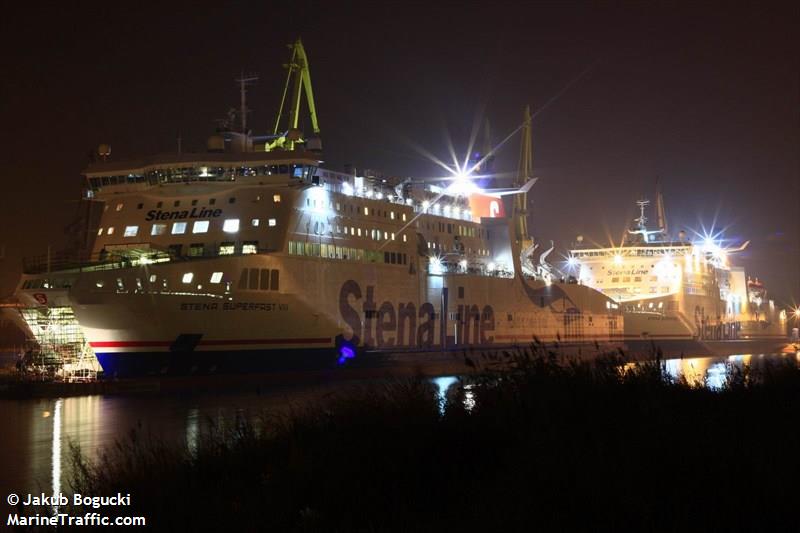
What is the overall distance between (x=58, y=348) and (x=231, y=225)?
7.14 meters

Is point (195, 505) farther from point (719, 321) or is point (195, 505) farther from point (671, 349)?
point (719, 321)

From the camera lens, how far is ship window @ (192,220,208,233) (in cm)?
3144

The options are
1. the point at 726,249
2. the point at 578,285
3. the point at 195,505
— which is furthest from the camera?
the point at 726,249

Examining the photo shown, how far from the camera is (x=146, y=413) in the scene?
74.1ft

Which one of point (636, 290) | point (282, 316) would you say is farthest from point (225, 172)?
point (636, 290)

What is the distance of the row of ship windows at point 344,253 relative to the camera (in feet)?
103

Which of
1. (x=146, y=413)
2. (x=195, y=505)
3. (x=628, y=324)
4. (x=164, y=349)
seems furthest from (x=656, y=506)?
(x=628, y=324)

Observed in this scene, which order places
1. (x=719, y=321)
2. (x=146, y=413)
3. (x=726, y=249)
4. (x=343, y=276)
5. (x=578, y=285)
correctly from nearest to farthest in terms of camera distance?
(x=146, y=413) → (x=343, y=276) → (x=578, y=285) → (x=719, y=321) → (x=726, y=249)

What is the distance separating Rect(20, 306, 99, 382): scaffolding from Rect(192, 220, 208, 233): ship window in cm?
534

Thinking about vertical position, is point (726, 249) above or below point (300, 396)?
above

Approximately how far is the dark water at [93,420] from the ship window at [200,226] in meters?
6.98

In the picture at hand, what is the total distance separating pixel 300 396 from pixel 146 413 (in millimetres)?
4508

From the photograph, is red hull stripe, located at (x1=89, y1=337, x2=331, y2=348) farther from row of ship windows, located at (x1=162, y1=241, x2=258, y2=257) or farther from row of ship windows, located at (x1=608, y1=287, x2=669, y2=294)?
row of ship windows, located at (x1=608, y1=287, x2=669, y2=294)

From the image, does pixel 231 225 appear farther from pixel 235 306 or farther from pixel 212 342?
pixel 212 342
